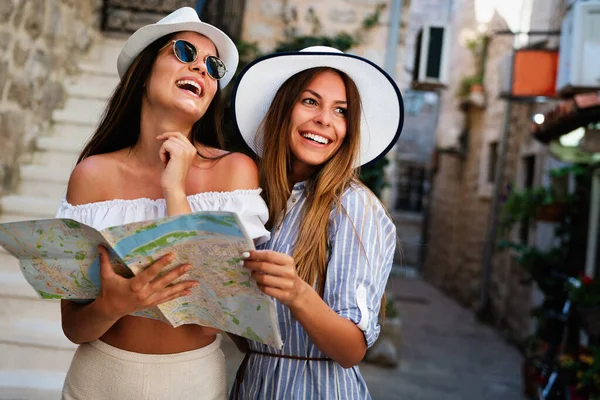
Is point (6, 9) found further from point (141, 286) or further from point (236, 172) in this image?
point (141, 286)

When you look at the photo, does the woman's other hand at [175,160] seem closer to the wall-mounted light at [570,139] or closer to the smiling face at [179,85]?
the smiling face at [179,85]

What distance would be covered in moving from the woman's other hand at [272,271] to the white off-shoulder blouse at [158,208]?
275 mm

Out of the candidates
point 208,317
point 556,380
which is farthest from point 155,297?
point 556,380

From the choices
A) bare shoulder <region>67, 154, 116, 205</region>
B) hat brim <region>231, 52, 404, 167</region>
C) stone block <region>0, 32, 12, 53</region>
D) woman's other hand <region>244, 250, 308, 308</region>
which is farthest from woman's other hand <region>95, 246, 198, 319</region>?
stone block <region>0, 32, 12, 53</region>

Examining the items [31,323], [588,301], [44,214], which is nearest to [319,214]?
[31,323]

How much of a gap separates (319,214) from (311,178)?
19cm

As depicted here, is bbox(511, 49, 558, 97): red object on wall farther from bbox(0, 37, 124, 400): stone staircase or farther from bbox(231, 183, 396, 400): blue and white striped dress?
bbox(231, 183, 396, 400): blue and white striped dress

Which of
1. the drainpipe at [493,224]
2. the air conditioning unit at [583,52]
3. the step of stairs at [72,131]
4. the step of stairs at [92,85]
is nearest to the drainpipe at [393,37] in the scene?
the air conditioning unit at [583,52]

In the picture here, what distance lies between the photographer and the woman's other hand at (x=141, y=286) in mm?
1228

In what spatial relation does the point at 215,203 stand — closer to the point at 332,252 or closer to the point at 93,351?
the point at 332,252

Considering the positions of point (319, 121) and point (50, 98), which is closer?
point (319, 121)

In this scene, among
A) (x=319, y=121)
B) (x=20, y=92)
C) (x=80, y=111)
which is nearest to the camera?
(x=319, y=121)

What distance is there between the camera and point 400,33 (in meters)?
5.92

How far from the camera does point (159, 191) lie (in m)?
1.55
